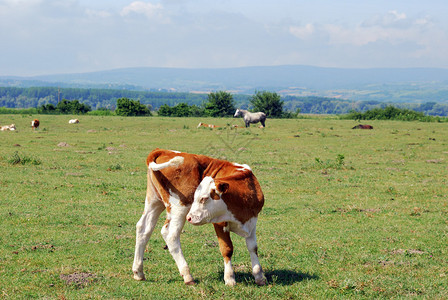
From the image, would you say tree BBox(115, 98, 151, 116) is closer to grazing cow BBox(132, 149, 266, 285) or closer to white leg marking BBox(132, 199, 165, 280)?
white leg marking BBox(132, 199, 165, 280)

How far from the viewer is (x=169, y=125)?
150 ft

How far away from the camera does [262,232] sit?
1095cm

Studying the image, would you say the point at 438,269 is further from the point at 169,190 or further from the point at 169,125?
the point at 169,125

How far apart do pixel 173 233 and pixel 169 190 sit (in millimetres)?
620

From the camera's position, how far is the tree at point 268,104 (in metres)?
72.0

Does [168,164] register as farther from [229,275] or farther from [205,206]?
[229,275]

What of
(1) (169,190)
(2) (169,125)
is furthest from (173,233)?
(2) (169,125)

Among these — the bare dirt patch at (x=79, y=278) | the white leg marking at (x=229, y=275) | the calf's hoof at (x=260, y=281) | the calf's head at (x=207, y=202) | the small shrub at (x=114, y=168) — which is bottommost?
the small shrub at (x=114, y=168)

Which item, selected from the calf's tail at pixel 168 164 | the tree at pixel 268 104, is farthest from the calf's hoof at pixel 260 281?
the tree at pixel 268 104

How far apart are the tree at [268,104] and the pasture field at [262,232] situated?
4776 cm

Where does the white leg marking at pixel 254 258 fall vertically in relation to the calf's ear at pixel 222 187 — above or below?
below

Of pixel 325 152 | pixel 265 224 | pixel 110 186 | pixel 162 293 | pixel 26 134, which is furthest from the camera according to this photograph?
pixel 26 134

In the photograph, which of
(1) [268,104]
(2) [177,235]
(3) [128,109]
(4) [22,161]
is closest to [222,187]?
(2) [177,235]

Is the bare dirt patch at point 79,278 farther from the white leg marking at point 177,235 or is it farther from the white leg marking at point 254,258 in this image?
the white leg marking at point 254,258
